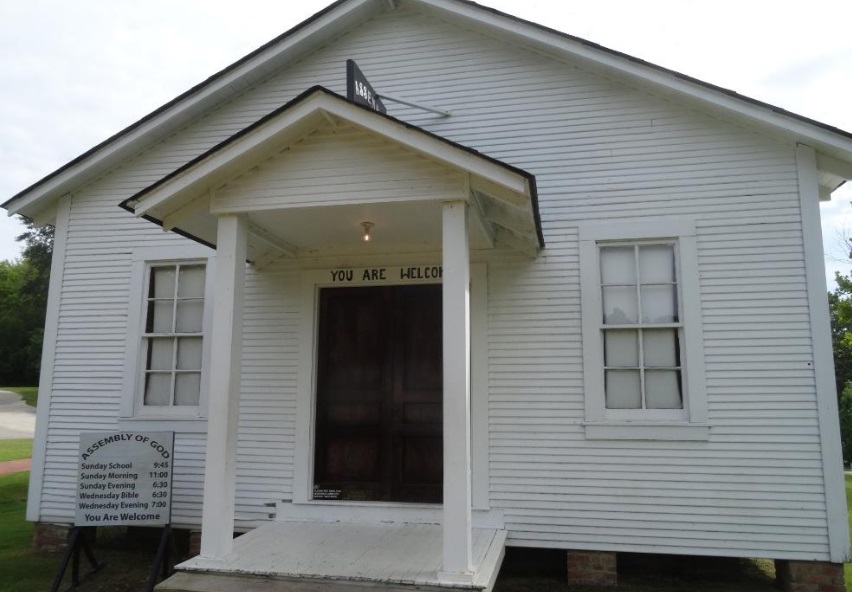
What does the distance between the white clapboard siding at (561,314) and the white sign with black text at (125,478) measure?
2.03ft

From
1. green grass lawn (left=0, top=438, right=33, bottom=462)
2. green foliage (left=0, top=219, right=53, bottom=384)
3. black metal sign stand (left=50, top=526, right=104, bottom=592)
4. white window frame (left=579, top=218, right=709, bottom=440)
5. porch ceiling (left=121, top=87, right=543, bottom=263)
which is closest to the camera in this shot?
porch ceiling (left=121, top=87, right=543, bottom=263)

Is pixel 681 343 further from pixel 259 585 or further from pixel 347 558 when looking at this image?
pixel 259 585

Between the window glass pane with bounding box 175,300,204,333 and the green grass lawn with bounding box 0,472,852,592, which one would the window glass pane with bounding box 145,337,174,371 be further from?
the green grass lawn with bounding box 0,472,852,592

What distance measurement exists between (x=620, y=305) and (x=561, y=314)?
1.98 ft

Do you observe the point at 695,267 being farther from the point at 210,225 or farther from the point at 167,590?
the point at 167,590

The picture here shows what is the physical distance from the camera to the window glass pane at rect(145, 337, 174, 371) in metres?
7.12

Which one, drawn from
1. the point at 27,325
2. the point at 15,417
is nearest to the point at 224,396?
the point at 15,417

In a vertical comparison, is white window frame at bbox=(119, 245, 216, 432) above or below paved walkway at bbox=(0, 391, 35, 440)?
above

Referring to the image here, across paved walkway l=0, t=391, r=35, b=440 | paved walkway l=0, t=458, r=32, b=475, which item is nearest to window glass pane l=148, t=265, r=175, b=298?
paved walkway l=0, t=458, r=32, b=475

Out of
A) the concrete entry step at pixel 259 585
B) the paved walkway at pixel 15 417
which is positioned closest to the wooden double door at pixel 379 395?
the concrete entry step at pixel 259 585

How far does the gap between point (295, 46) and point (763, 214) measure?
5.50 meters

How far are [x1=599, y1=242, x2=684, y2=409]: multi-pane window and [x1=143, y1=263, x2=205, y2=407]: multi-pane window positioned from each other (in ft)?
15.0

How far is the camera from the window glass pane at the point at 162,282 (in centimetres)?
728

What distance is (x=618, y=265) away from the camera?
6.24 m
